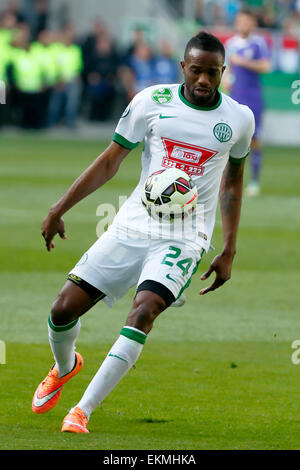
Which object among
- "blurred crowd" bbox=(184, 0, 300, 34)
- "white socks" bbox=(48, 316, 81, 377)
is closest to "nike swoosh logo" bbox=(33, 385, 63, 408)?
"white socks" bbox=(48, 316, 81, 377)

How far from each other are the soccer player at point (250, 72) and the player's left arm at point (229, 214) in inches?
407

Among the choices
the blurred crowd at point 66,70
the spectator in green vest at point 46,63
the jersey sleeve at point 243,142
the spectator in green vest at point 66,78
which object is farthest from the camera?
the spectator in green vest at point 66,78

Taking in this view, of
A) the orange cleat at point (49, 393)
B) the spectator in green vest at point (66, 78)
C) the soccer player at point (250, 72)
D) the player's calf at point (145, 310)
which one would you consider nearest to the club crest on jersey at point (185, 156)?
the player's calf at point (145, 310)

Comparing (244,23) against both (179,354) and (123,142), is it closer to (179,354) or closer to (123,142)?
(179,354)

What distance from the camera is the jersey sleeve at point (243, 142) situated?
6414mm

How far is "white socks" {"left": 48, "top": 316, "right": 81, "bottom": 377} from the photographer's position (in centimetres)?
628

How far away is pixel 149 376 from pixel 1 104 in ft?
71.7

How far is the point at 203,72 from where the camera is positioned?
613 centimetres

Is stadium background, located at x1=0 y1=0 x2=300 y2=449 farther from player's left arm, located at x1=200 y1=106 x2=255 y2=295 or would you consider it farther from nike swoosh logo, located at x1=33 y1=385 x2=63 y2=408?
player's left arm, located at x1=200 y1=106 x2=255 y2=295

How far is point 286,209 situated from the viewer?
1631 centimetres

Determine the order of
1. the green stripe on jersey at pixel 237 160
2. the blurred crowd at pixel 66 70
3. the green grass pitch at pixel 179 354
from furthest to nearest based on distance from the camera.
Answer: the blurred crowd at pixel 66 70 → the green stripe on jersey at pixel 237 160 → the green grass pitch at pixel 179 354

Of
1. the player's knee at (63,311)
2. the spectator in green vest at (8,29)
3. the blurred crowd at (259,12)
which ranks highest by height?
the blurred crowd at (259,12)

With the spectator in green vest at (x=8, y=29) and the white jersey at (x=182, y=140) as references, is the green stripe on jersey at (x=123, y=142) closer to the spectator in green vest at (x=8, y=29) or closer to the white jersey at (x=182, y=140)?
the white jersey at (x=182, y=140)

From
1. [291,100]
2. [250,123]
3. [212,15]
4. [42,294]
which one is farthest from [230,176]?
[212,15]
